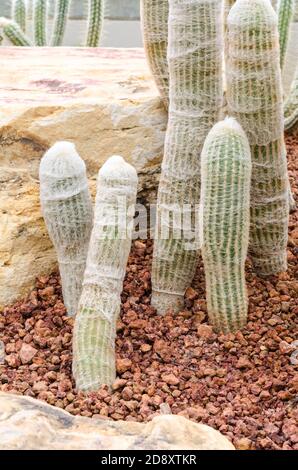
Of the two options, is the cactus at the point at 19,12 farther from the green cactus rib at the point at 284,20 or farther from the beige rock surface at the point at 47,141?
the beige rock surface at the point at 47,141

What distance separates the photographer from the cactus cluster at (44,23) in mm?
5367

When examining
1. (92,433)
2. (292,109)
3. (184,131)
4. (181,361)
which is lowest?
(181,361)

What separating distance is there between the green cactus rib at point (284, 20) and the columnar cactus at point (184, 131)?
6.03ft

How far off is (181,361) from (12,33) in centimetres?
283

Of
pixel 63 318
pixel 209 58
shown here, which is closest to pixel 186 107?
pixel 209 58

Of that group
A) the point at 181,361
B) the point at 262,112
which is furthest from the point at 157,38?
the point at 181,361

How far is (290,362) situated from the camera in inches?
129

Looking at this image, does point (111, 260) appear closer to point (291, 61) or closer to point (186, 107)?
Answer: point (186, 107)

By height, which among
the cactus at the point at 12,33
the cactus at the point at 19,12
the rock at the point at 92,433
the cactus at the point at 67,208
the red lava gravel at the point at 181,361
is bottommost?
the red lava gravel at the point at 181,361

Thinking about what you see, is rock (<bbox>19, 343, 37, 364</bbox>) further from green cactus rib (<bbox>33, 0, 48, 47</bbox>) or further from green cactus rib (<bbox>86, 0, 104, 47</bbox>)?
green cactus rib (<bbox>33, 0, 48, 47</bbox>)

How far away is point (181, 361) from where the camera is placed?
3305mm

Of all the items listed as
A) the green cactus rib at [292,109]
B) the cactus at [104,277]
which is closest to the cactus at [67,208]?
the cactus at [104,277]

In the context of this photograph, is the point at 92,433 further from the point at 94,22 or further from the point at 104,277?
the point at 94,22

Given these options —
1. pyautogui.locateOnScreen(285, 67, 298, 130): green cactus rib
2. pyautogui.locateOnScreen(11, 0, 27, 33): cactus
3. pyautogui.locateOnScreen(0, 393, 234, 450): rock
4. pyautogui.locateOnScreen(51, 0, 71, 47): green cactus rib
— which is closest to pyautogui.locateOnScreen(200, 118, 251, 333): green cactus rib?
pyautogui.locateOnScreen(0, 393, 234, 450): rock
